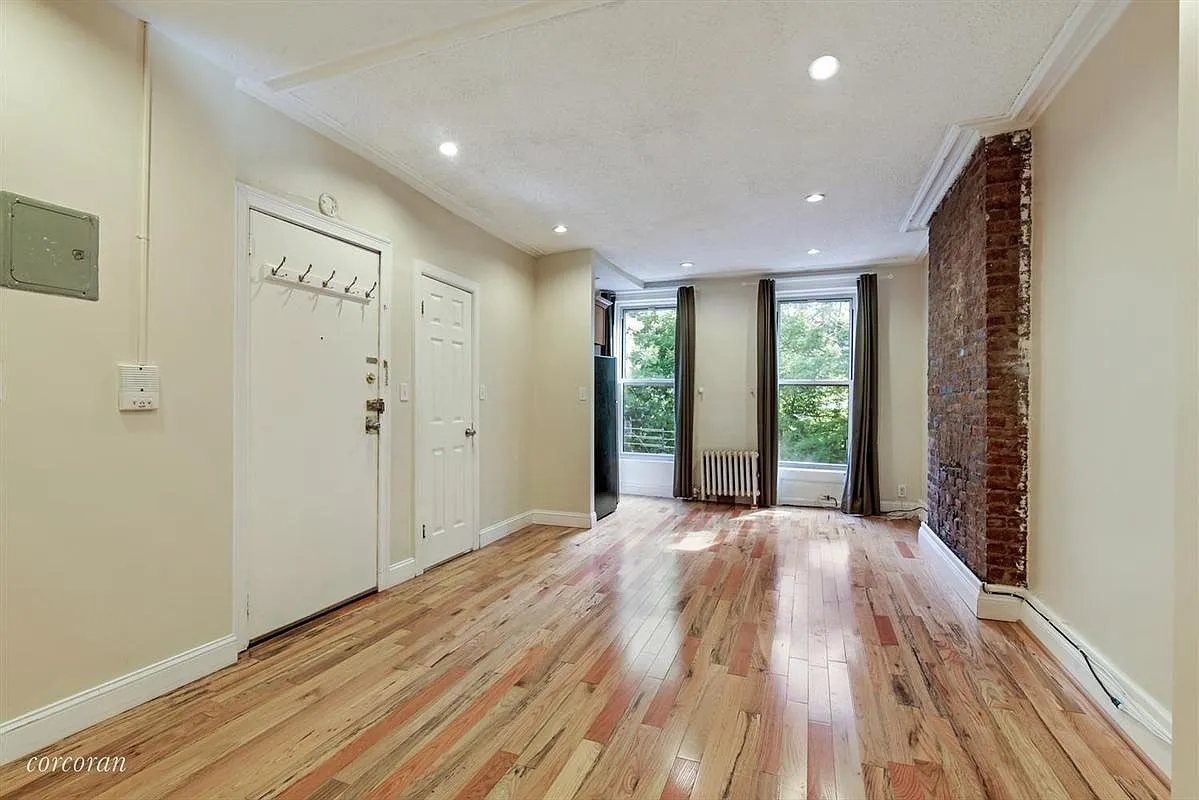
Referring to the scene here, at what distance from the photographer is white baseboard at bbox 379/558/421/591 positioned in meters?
3.19

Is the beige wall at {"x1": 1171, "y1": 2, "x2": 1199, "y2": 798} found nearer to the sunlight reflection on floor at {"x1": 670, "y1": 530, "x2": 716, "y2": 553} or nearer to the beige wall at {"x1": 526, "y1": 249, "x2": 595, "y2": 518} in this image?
the sunlight reflection on floor at {"x1": 670, "y1": 530, "x2": 716, "y2": 553}

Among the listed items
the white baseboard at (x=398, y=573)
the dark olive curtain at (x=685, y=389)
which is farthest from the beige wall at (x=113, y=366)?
the dark olive curtain at (x=685, y=389)

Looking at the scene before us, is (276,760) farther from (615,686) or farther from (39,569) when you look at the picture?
(615,686)

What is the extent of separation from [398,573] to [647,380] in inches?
165

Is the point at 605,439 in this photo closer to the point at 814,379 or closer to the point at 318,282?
Answer: the point at 814,379

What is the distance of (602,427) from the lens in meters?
5.23

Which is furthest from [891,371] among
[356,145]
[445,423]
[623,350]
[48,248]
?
[48,248]

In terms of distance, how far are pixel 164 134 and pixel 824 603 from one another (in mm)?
3982

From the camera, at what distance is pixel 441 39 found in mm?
2084

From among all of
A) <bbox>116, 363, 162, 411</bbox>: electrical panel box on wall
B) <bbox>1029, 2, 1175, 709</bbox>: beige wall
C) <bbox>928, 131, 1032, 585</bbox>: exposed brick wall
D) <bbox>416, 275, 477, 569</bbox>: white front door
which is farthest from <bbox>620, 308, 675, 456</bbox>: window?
<bbox>116, 363, 162, 411</bbox>: electrical panel box on wall

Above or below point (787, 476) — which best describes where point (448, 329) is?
above

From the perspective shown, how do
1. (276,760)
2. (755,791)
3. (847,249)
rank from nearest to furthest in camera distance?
(755,791) → (276,760) → (847,249)

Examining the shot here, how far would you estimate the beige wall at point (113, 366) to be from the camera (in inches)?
65.7

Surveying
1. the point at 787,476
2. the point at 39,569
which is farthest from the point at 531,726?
A: the point at 787,476
